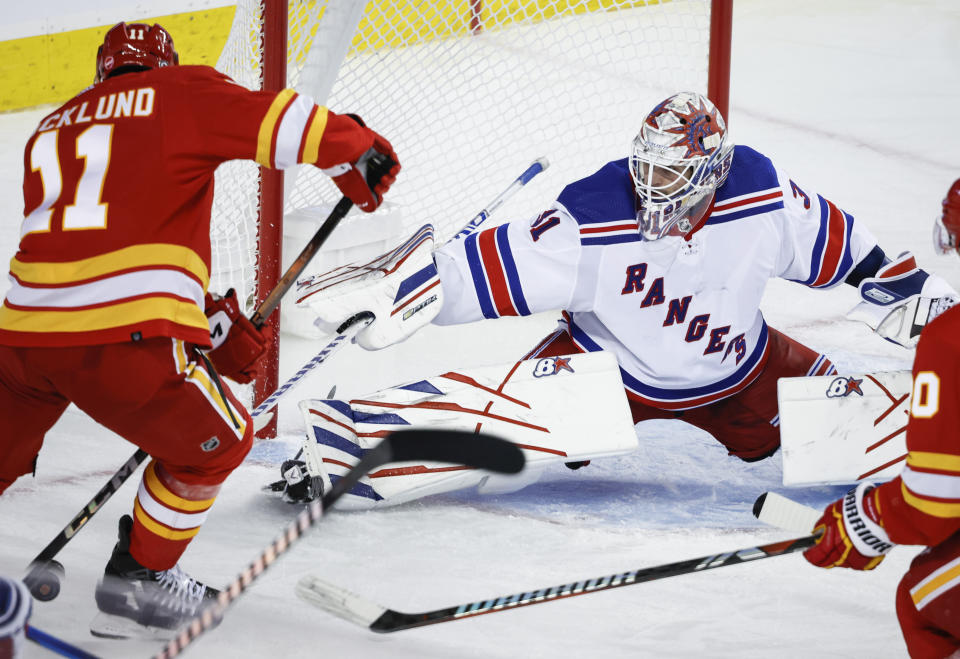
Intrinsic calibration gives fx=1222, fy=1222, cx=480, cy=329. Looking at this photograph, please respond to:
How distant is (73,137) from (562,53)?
242 centimetres

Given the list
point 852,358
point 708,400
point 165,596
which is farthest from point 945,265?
point 165,596

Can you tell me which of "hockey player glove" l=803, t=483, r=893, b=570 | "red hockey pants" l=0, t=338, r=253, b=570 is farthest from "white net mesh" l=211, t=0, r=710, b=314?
"hockey player glove" l=803, t=483, r=893, b=570

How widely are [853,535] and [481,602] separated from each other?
1.85 ft

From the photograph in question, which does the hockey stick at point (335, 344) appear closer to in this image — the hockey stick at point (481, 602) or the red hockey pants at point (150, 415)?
the red hockey pants at point (150, 415)

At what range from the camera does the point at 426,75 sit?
12.5 feet

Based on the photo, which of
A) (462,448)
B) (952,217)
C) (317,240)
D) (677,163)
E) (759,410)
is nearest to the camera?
(462,448)

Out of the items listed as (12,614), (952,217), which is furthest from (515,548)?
(12,614)

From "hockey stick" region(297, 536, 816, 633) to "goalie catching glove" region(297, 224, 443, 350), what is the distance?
74cm

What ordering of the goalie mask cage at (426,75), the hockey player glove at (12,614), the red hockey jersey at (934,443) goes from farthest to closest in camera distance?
the goalie mask cage at (426,75)
the red hockey jersey at (934,443)
the hockey player glove at (12,614)

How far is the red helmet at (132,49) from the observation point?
2010mm

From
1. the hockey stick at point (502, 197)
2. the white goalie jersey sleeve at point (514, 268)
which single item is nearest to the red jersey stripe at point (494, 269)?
the white goalie jersey sleeve at point (514, 268)

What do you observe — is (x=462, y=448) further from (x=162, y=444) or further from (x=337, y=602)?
(x=162, y=444)

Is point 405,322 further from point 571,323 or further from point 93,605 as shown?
point 93,605

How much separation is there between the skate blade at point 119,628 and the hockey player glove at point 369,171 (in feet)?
2.71
